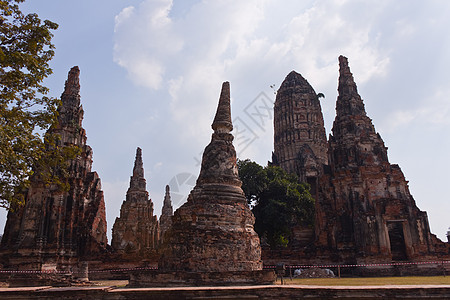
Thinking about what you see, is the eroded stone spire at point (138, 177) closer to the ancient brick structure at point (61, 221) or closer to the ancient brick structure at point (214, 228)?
the ancient brick structure at point (61, 221)

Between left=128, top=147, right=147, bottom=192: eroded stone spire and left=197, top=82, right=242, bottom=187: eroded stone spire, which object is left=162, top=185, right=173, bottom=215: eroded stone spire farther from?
left=197, top=82, right=242, bottom=187: eroded stone spire

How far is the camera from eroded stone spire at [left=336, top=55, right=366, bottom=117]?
28.8 meters

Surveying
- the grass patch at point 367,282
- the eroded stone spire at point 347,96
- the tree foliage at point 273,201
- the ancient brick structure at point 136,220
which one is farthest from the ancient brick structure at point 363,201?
the ancient brick structure at point 136,220

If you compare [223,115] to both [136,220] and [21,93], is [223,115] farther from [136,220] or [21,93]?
[136,220]

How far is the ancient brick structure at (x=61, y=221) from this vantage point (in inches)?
824

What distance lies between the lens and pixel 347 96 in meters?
29.3

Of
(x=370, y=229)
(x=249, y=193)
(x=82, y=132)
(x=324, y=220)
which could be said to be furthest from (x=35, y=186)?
(x=370, y=229)

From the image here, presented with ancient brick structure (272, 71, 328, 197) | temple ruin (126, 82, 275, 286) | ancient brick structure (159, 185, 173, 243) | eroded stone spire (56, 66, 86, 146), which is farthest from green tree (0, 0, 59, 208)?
ancient brick structure (272, 71, 328, 197)

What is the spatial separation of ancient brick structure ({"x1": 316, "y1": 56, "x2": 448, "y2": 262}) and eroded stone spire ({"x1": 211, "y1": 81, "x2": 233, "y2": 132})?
1441 centimetres

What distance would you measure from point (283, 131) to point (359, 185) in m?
22.8

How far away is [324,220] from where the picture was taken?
85.6ft

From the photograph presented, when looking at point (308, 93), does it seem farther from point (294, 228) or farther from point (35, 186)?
point (35, 186)

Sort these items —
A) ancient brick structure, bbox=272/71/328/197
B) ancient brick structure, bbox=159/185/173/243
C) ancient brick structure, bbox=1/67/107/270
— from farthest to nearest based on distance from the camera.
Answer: ancient brick structure, bbox=272/71/328/197 < ancient brick structure, bbox=159/185/173/243 < ancient brick structure, bbox=1/67/107/270

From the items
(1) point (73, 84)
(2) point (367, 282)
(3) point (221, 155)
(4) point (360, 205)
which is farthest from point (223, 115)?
(1) point (73, 84)
